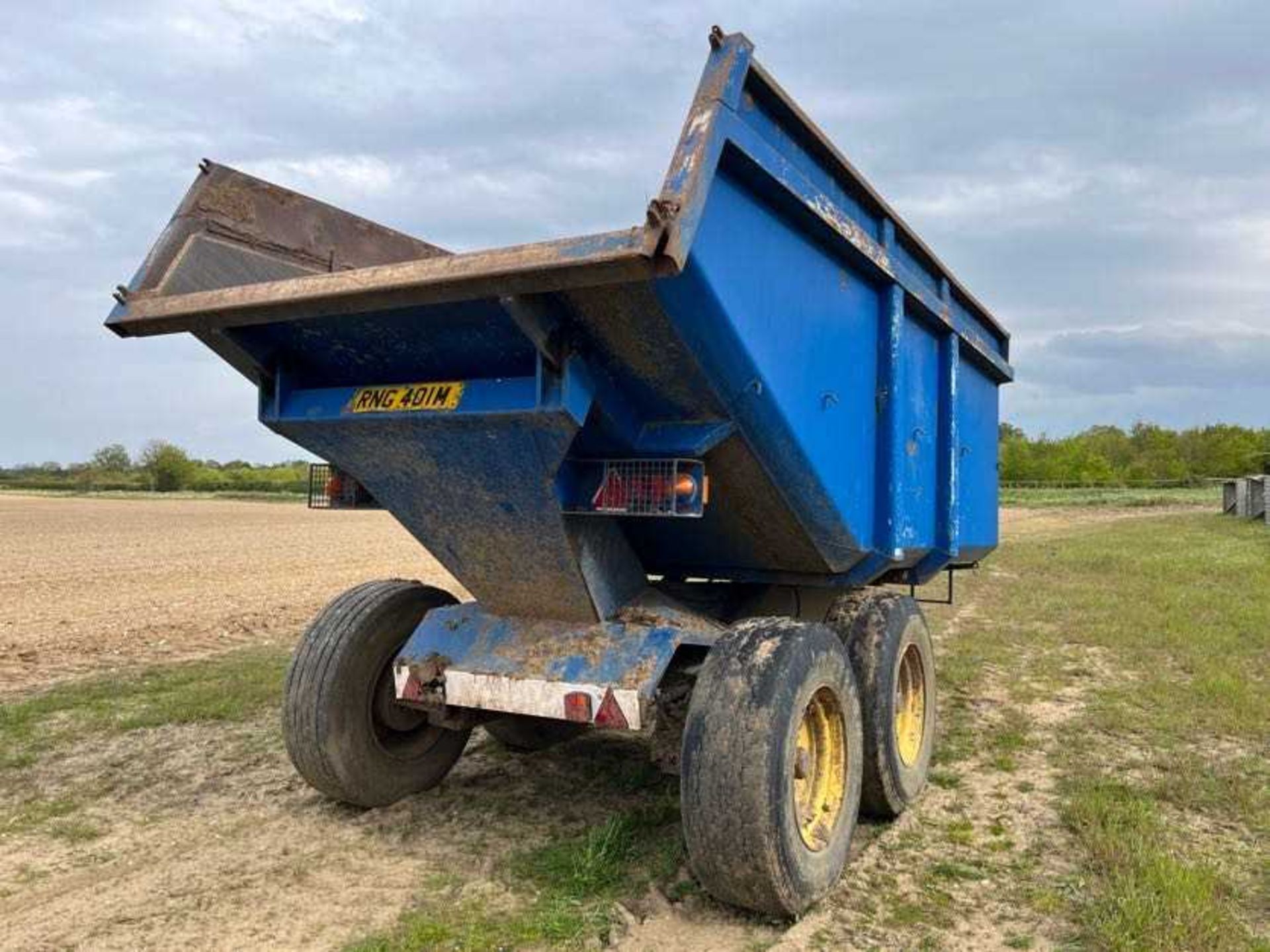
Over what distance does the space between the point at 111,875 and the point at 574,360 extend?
2633 mm

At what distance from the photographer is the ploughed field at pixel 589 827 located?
129 inches

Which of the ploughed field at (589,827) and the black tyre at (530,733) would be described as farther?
the black tyre at (530,733)

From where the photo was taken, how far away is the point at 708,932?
326 cm

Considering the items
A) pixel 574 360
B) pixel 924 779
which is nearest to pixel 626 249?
pixel 574 360

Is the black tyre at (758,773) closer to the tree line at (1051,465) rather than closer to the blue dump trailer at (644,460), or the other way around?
the blue dump trailer at (644,460)

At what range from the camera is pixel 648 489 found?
12.1 ft

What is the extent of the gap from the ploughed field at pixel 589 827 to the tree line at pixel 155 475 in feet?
266

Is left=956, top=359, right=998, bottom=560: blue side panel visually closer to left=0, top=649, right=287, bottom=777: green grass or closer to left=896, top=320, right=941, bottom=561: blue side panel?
left=896, top=320, right=941, bottom=561: blue side panel

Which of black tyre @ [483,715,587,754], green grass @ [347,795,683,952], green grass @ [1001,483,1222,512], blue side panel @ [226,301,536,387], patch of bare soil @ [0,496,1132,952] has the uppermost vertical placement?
blue side panel @ [226,301,536,387]

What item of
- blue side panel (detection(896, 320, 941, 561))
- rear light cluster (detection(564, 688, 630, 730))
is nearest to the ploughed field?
rear light cluster (detection(564, 688, 630, 730))

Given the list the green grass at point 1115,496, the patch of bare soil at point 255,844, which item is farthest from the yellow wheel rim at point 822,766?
the green grass at point 1115,496

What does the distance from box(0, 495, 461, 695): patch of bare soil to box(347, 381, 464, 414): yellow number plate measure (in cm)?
513

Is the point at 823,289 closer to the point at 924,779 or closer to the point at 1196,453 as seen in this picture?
the point at 924,779

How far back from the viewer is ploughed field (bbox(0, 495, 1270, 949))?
10.8 ft
